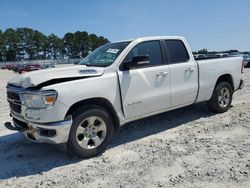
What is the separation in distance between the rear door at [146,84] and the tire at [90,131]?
49 cm

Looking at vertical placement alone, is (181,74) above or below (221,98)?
above

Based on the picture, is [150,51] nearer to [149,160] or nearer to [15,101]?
[149,160]

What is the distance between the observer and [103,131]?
4773mm

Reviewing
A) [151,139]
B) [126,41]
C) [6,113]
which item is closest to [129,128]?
[151,139]

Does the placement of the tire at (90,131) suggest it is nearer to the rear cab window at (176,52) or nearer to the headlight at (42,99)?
the headlight at (42,99)

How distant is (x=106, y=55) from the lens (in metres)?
5.47

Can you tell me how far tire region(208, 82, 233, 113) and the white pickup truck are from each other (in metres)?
0.36

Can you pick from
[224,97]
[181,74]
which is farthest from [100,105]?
[224,97]

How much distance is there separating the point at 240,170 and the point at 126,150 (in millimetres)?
1868

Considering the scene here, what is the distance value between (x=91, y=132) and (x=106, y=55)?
5.30 feet

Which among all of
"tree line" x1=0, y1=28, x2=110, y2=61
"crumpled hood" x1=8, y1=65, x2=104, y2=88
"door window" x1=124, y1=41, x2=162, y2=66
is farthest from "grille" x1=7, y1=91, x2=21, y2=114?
"tree line" x1=0, y1=28, x2=110, y2=61

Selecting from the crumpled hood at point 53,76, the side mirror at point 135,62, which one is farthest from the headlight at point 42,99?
the side mirror at point 135,62

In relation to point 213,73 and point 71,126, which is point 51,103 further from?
point 213,73

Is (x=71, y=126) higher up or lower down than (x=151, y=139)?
higher up
